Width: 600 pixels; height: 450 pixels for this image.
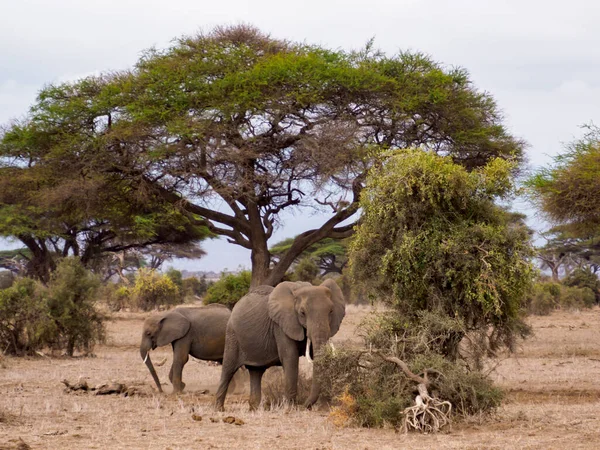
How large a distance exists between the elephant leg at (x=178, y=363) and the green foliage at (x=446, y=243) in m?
4.11

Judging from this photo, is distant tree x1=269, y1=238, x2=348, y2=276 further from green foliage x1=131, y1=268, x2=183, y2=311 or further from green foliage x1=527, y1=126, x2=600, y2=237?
green foliage x1=527, y1=126, x2=600, y2=237

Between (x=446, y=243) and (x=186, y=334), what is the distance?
553cm

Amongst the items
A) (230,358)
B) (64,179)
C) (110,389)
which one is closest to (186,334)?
(110,389)

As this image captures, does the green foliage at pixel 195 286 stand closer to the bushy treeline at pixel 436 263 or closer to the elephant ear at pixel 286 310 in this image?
the elephant ear at pixel 286 310

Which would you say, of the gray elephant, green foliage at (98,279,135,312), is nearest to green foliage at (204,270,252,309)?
the gray elephant

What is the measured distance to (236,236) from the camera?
25266 mm

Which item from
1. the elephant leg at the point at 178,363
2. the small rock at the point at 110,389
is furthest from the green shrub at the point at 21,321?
the small rock at the point at 110,389

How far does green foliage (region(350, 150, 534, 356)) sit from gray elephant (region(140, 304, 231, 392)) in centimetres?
382

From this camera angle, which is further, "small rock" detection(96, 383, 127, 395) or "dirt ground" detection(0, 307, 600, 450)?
"small rock" detection(96, 383, 127, 395)

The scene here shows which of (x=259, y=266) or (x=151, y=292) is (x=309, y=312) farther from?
(x=151, y=292)

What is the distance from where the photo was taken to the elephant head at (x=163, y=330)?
15844 mm

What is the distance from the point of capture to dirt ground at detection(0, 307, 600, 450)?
9.37 metres

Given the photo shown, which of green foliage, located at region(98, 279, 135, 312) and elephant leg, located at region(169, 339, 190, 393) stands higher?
green foliage, located at region(98, 279, 135, 312)

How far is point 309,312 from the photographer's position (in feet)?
41.4
